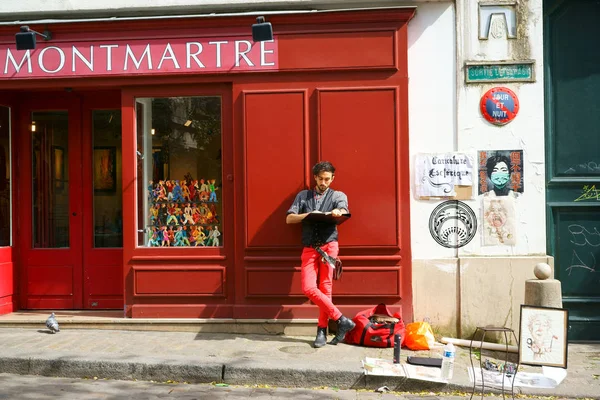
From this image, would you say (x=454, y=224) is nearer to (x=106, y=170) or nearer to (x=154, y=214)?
(x=154, y=214)

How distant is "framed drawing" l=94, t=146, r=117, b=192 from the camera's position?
28.2 ft

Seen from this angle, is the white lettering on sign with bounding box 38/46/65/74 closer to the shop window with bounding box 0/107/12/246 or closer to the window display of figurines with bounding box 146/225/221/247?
the shop window with bounding box 0/107/12/246

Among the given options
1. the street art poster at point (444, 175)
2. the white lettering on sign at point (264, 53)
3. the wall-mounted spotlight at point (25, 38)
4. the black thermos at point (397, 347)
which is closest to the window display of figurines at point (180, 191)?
the white lettering on sign at point (264, 53)

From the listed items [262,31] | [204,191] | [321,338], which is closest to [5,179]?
[204,191]

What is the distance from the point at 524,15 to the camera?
7.59m

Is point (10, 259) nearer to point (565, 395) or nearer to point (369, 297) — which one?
point (369, 297)

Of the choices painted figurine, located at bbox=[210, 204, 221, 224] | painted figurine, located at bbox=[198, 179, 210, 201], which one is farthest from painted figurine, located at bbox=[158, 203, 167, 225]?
painted figurine, located at bbox=[210, 204, 221, 224]

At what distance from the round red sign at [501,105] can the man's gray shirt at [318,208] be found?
2.02 m

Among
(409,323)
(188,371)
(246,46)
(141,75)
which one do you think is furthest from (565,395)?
(141,75)

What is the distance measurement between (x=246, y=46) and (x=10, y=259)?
412 centimetres

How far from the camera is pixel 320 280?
23.5 ft

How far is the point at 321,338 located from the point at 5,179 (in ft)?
15.3

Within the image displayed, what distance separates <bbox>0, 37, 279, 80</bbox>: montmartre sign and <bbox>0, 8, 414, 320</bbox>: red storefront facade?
1 cm

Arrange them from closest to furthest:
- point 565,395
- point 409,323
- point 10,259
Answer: point 565,395, point 409,323, point 10,259
